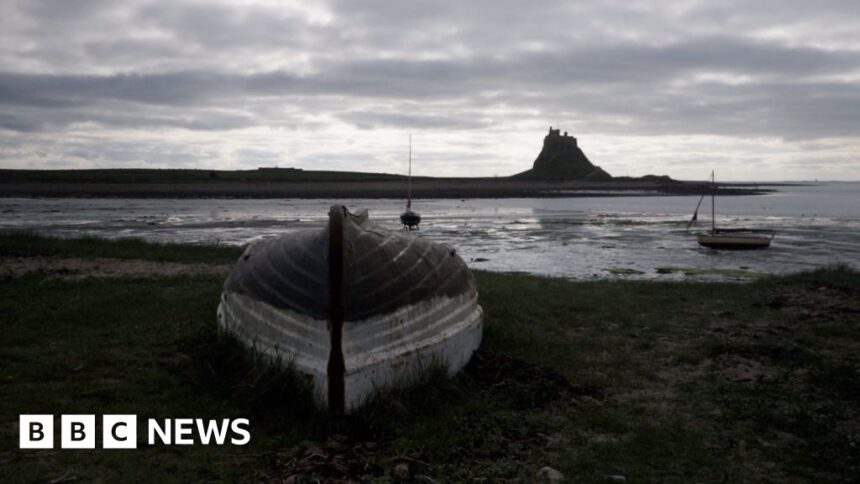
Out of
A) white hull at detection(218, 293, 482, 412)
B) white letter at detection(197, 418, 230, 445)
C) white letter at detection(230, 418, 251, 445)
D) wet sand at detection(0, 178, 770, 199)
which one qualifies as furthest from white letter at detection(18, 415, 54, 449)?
wet sand at detection(0, 178, 770, 199)

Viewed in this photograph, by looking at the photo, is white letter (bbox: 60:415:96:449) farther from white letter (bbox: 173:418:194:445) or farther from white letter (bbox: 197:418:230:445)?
white letter (bbox: 197:418:230:445)

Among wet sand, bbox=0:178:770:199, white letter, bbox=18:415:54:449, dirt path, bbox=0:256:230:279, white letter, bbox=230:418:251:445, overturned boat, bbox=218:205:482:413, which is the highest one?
wet sand, bbox=0:178:770:199

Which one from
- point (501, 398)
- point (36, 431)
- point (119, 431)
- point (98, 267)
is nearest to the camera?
point (36, 431)

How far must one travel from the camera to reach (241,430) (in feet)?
20.6

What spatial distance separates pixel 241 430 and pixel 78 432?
140cm

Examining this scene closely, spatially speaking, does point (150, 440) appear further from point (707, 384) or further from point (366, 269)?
point (707, 384)

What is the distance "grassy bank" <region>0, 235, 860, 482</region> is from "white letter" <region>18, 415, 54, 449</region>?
89 millimetres

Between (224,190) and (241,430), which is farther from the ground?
(224,190)

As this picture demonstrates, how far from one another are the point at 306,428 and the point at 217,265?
11.7 metres

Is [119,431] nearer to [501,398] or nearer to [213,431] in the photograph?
[213,431]

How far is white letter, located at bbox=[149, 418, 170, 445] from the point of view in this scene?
233 inches

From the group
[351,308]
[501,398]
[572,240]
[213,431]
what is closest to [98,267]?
[213,431]

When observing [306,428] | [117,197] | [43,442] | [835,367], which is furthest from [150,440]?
[117,197]

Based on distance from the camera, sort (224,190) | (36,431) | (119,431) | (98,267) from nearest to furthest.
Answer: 1. (36,431)
2. (119,431)
3. (98,267)
4. (224,190)
